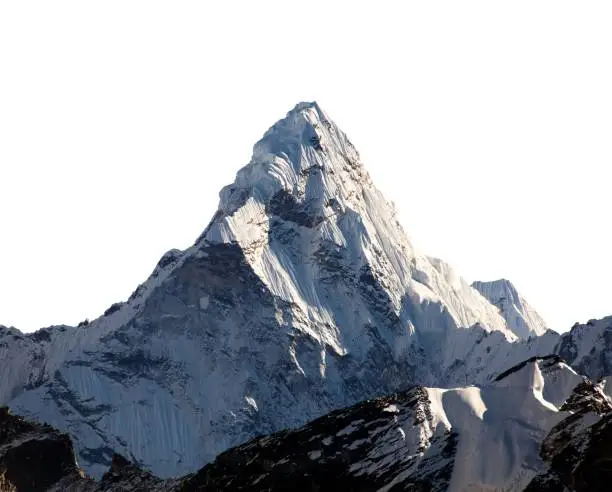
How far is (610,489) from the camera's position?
7470 inches

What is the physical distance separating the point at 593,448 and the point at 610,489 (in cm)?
940

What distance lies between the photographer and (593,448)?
199 meters
